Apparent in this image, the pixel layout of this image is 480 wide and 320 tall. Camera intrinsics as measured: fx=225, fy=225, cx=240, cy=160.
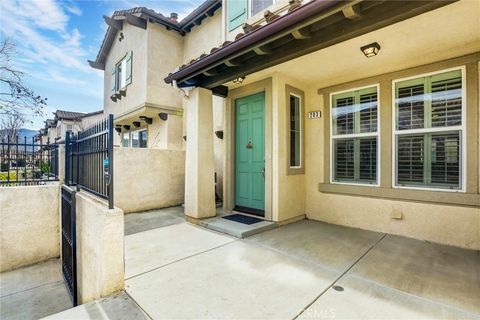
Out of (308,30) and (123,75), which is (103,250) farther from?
(123,75)

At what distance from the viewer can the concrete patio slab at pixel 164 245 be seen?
10.8 feet

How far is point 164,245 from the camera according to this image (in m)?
3.99

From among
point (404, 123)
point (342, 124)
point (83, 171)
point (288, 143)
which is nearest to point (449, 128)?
point (404, 123)

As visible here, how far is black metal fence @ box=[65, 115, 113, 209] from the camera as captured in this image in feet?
8.68

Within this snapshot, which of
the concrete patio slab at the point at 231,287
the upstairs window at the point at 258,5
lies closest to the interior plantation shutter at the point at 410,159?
the concrete patio slab at the point at 231,287

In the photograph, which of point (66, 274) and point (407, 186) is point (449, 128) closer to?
point (407, 186)

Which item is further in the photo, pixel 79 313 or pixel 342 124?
pixel 342 124

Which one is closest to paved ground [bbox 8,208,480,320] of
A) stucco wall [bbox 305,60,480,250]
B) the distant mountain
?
stucco wall [bbox 305,60,480,250]

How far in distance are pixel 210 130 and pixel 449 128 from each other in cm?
467

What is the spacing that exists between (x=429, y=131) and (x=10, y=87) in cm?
1143

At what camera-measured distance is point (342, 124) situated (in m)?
5.18

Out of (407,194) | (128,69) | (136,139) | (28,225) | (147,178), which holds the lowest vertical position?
(28,225)

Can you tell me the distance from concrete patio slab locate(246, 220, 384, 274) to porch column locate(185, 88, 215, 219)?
1.62 meters

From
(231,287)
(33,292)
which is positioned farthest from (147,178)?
(231,287)
